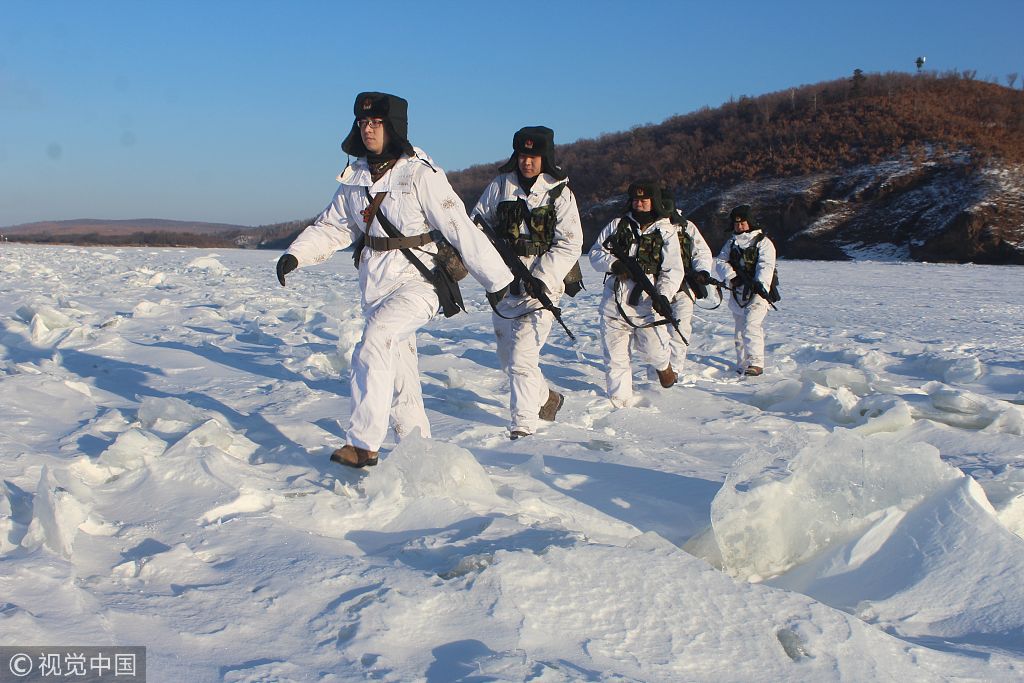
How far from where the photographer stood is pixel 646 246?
6977 millimetres

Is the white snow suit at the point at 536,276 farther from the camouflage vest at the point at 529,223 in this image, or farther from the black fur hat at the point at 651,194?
the black fur hat at the point at 651,194

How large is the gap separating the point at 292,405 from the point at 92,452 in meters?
1.71

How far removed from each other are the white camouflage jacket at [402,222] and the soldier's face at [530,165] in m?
1.22

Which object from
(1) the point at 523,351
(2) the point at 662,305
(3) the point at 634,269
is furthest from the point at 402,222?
(2) the point at 662,305

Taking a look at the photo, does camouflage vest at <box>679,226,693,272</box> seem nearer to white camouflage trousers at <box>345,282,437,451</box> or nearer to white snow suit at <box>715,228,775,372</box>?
white snow suit at <box>715,228,775,372</box>

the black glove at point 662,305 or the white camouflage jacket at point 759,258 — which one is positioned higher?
the white camouflage jacket at point 759,258

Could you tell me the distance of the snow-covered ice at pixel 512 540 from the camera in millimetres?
2334

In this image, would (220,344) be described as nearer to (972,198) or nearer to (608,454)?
(608,454)

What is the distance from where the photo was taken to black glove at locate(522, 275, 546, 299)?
5.44m

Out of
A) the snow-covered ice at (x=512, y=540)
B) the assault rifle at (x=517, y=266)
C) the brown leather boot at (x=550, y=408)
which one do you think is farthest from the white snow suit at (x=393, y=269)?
the brown leather boot at (x=550, y=408)

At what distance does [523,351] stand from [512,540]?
2876 mm

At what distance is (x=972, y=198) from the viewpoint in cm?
2958

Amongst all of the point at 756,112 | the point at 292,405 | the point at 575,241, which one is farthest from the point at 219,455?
the point at 756,112

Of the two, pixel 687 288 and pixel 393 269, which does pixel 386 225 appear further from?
pixel 687 288
